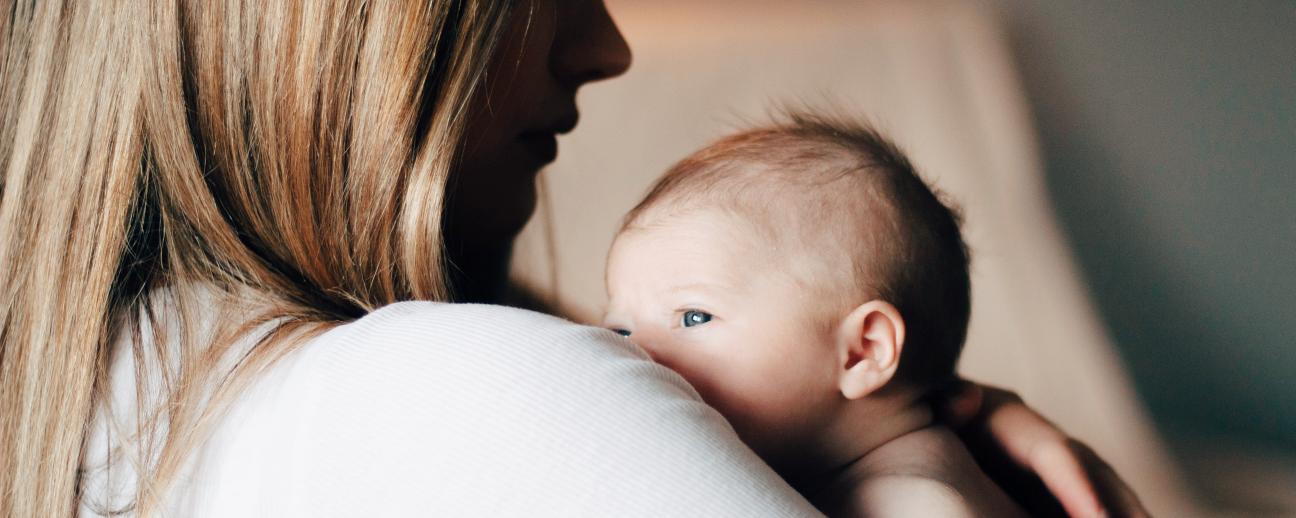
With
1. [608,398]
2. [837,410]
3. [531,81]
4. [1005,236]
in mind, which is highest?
[531,81]

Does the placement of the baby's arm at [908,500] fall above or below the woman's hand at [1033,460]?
above

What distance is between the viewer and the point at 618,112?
7.94 feet

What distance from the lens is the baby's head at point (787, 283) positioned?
2.32ft

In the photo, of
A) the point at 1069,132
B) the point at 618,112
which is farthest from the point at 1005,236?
the point at 618,112

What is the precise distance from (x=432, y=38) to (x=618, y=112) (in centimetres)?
181

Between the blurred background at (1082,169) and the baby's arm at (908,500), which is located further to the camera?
the blurred background at (1082,169)

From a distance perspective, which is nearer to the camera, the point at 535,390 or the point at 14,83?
the point at 535,390

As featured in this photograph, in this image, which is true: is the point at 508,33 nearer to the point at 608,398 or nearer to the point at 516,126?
the point at 516,126

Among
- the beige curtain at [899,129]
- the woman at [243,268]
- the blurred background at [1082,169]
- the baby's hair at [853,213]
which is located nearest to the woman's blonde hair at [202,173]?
the woman at [243,268]

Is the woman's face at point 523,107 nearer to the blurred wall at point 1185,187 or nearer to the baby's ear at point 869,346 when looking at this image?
the baby's ear at point 869,346

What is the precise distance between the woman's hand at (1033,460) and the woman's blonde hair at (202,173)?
20.1 inches

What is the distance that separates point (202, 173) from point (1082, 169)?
206cm

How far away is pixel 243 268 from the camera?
60 cm

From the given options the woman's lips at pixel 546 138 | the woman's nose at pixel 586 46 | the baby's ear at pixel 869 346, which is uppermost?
the woman's nose at pixel 586 46
